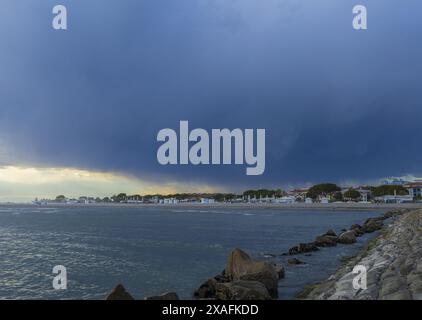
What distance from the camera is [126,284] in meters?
24.2

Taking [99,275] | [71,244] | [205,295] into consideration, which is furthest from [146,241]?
[205,295]

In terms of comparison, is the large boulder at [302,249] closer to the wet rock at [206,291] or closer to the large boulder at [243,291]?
the wet rock at [206,291]

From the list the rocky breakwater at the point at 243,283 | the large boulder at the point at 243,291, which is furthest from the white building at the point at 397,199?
the large boulder at the point at 243,291

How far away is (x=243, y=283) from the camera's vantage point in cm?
1805

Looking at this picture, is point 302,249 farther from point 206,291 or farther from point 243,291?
point 243,291

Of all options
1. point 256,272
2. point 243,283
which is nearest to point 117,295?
point 243,283

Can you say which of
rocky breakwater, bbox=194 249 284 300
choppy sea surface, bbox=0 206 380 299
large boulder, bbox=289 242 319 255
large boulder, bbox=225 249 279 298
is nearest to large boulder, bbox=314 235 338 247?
choppy sea surface, bbox=0 206 380 299

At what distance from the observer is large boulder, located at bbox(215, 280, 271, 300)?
17219 millimetres

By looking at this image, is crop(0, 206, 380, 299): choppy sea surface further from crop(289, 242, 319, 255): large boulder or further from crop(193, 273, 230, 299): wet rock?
crop(289, 242, 319, 255): large boulder

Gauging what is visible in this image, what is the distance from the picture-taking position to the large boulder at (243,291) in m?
17.2

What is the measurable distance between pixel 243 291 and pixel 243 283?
747mm
